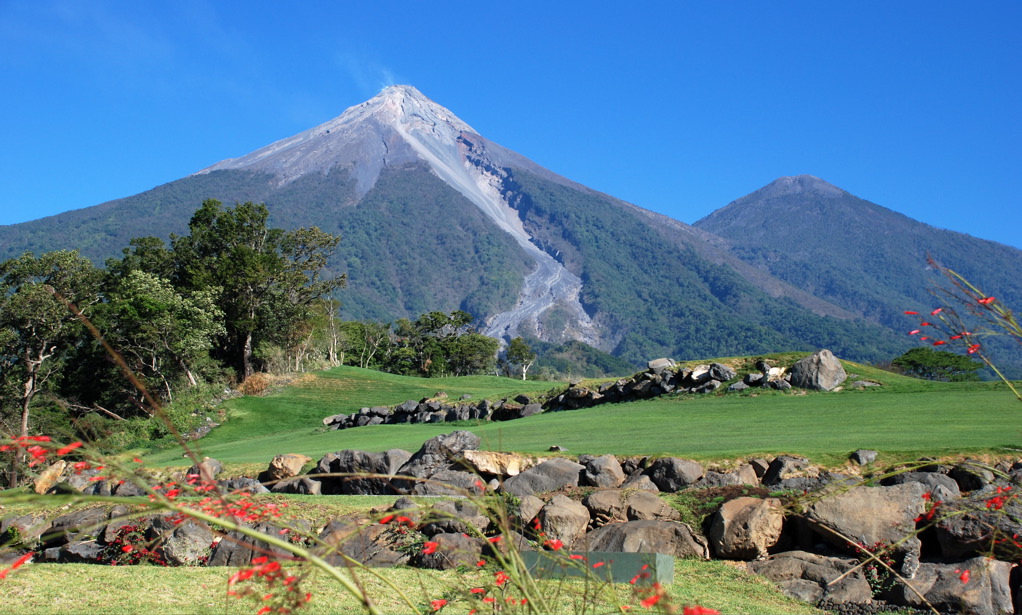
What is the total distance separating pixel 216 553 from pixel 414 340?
71.3 m

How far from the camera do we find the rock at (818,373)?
22422 mm

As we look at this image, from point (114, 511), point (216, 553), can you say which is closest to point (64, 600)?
point (216, 553)

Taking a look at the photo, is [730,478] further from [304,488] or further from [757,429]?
[304,488]

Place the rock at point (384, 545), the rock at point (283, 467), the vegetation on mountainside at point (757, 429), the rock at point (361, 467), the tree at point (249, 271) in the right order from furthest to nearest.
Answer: the tree at point (249, 271)
the rock at point (283, 467)
the rock at point (361, 467)
the vegetation on mountainside at point (757, 429)
the rock at point (384, 545)

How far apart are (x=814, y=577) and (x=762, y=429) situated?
311 inches

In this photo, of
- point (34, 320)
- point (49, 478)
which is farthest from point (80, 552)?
point (34, 320)

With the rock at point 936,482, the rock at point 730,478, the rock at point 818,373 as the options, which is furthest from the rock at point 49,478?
the rock at point 818,373

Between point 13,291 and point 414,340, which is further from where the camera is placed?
point 414,340

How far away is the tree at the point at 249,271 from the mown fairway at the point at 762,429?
1309cm

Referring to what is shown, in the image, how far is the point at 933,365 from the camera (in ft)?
190

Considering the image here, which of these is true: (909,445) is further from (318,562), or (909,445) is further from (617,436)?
(318,562)

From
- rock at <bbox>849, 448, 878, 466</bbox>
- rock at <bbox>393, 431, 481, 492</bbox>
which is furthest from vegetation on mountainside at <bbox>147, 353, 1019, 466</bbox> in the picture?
rock at <bbox>393, 431, 481, 492</bbox>

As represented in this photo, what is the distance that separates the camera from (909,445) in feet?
40.4

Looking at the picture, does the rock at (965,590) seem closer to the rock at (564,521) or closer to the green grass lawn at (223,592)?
the green grass lawn at (223,592)
